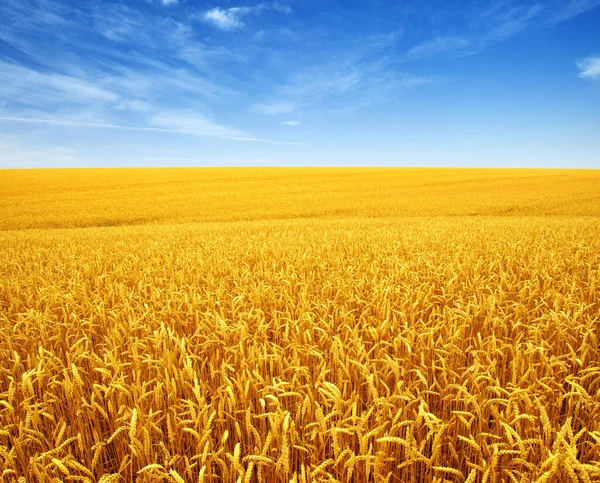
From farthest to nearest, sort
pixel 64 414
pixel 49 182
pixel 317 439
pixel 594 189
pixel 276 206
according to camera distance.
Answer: pixel 49 182, pixel 594 189, pixel 276 206, pixel 64 414, pixel 317 439

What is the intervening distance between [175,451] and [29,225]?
826 inches

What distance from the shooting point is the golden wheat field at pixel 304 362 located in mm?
1411

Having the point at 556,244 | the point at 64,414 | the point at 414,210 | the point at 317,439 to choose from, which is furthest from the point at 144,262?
the point at 414,210

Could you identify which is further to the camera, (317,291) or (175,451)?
(317,291)

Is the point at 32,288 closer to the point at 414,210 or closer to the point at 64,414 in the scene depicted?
the point at 64,414

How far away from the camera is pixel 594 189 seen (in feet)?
91.7

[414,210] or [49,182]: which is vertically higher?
[49,182]

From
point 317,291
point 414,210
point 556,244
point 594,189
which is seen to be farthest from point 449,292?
point 594,189

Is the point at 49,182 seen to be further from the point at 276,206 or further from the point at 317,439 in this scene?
the point at 317,439

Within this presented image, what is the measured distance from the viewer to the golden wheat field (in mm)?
1411

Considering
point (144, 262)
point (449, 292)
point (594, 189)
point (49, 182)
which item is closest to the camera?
point (449, 292)

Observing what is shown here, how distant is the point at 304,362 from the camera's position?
219cm

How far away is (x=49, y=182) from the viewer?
3294 centimetres

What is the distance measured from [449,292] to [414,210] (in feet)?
61.3
